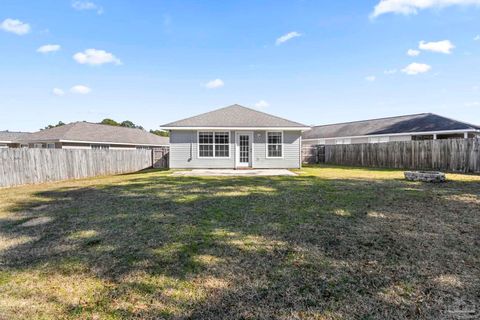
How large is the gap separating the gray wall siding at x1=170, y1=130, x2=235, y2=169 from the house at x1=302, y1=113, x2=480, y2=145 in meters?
15.2

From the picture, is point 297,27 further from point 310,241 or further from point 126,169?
point 310,241

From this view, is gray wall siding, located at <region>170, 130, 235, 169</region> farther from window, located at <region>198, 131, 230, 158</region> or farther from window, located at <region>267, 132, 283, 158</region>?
window, located at <region>267, 132, 283, 158</region>

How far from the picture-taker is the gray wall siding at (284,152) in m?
17.0

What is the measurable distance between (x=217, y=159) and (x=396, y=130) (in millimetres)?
16376

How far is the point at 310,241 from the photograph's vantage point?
4109 mm

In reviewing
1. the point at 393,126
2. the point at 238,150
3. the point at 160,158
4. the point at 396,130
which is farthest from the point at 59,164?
the point at 393,126

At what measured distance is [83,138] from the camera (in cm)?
2267

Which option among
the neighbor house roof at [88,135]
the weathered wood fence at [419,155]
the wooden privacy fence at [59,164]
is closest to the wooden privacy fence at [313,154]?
the weathered wood fence at [419,155]

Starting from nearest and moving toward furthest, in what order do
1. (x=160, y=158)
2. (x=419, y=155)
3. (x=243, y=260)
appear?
(x=243, y=260)
(x=419, y=155)
(x=160, y=158)

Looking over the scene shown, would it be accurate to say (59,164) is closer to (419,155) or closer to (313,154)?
(313,154)

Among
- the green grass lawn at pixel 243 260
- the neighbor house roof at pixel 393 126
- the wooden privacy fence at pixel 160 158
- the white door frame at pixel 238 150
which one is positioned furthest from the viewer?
the wooden privacy fence at pixel 160 158

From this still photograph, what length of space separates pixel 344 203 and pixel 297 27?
14.1 meters

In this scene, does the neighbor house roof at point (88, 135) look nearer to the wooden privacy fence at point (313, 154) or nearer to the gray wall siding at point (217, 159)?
the gray wall siding at point (217, 159)

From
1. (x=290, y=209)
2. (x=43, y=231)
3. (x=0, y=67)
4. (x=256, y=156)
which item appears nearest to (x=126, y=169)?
(x=256, y=156)
